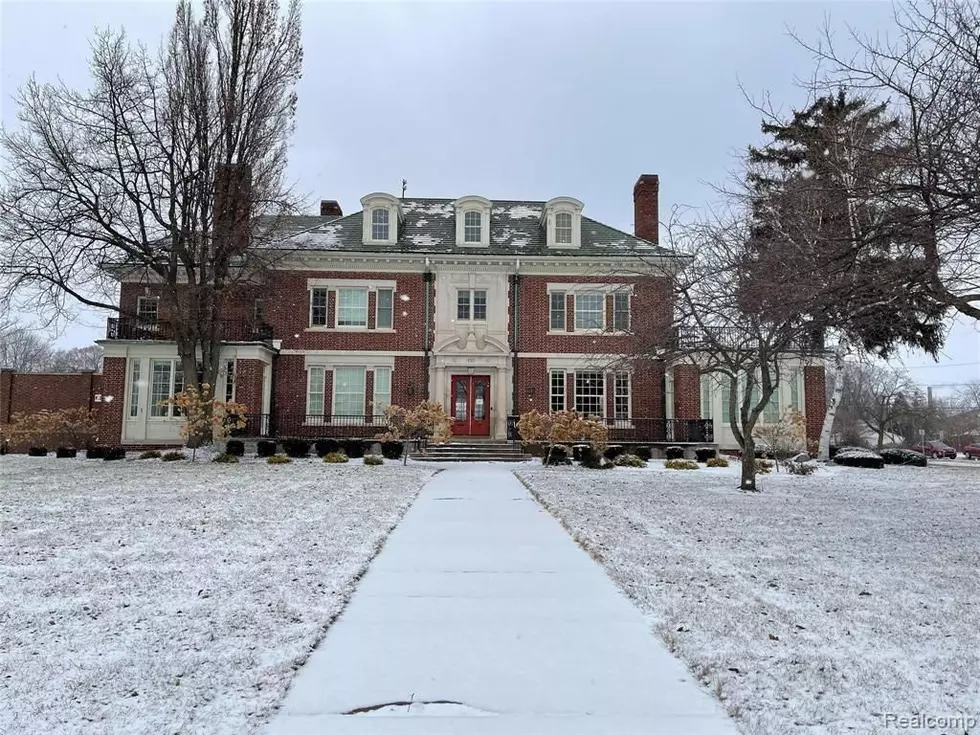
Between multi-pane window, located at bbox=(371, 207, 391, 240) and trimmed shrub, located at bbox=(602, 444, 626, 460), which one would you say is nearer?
trimmed shrub, located at bbox=(602, 444, 626, 460)

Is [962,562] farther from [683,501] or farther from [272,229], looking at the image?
[272,229]

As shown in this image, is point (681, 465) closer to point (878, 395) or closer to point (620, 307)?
point (620, 307)

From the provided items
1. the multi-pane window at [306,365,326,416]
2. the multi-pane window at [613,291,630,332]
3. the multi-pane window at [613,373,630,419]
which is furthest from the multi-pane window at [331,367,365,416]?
Answer: the multi-pane window at [613,291,630,332]

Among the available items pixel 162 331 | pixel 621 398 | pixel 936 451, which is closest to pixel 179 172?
pixel 162 331

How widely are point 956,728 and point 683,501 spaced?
7849 mm

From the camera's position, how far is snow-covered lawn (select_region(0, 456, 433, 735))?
313 cm

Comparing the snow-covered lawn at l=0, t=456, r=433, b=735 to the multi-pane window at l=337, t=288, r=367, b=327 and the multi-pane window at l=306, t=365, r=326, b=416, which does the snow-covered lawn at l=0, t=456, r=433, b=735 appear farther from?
the multi-pane window at l=337, t=288, r=367, b=327

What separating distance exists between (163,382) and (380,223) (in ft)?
30.0

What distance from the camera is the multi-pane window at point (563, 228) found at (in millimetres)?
23531

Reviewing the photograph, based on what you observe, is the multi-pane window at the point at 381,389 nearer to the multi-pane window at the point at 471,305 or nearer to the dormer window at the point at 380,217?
the multi-pane window at the point at 471,305

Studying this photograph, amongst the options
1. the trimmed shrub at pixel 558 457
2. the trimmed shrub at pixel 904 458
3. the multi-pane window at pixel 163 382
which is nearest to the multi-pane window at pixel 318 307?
the multi-pane window at pixel 163 382

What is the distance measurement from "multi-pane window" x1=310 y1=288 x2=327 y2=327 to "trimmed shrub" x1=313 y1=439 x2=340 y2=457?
191 inches

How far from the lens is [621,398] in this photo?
22922mm

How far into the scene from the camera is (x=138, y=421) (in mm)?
21312
